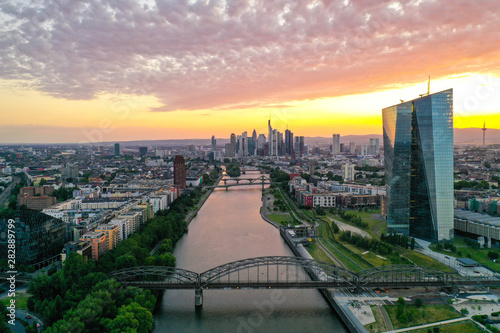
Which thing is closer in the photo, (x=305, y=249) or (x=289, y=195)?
(x=305, y=249)

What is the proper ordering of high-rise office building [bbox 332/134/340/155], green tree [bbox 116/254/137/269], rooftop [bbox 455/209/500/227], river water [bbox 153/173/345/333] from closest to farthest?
river water [bbox 153/173/345/333] < green tree [bbox 116/254/137/269] < rooftop [bbox 455/209/500/227] < high-rise office building [bbox 332/134/340/155]

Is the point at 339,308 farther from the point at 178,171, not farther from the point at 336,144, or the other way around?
the point at 336,144

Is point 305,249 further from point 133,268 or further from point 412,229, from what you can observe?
point 133,268

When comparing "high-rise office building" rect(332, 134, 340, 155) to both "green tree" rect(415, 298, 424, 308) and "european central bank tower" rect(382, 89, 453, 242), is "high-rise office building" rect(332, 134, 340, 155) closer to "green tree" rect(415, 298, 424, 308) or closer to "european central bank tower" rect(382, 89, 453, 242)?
"european central bank tower" rect(382, 89, 453, 242)

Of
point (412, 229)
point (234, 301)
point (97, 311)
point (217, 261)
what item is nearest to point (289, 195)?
point (412, 229)

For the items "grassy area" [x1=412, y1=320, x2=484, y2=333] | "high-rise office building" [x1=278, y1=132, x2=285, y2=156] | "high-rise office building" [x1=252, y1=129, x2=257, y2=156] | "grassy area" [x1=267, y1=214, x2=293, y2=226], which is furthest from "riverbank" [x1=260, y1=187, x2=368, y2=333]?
"high-rise office building" [x1=252, y1=129, x2=257, y2=156]

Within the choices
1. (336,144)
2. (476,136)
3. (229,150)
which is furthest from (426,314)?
(476,136)

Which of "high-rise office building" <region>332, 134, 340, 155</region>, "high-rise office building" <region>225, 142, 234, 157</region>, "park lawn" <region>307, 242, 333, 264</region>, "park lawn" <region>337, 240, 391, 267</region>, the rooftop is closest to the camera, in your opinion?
"park lawn" <region>337, 240, 391, 267</region>
